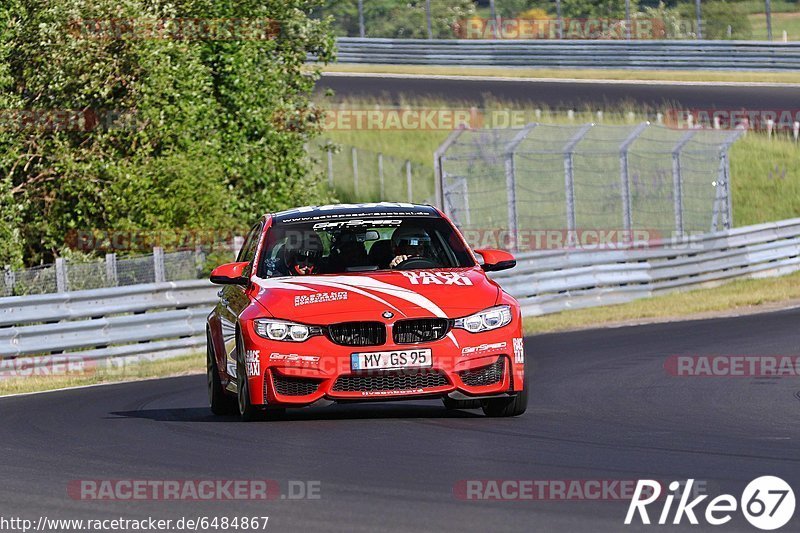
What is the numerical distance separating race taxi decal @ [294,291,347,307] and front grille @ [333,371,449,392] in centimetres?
52

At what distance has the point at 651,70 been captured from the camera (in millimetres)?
44250

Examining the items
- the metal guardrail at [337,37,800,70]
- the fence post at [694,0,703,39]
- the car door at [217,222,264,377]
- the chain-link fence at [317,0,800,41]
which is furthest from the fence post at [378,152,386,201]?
the car door at [217,222,264,377]

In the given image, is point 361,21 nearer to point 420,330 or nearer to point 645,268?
point 645,268

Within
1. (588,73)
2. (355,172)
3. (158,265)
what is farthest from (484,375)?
(588,73)

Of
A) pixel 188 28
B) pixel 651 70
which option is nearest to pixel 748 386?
pixel 188 28

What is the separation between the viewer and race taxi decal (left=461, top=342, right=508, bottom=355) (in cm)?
994

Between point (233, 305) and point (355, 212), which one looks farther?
point (355, 212)

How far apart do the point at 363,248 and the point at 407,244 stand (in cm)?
33

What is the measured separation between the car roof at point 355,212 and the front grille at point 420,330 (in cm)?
154

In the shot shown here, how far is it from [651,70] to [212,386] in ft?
113

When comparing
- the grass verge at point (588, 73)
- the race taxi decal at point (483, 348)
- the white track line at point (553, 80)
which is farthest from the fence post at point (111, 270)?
the grass verge at point (588, 73)

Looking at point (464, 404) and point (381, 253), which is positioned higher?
point (381, 253)

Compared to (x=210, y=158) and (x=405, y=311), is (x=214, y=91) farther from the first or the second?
(x=405, y=311)

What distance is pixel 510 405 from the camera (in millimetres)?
10297
